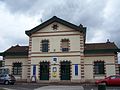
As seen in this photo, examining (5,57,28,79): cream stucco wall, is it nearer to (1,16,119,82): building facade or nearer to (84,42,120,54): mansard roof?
(1,16,119,82): building facade

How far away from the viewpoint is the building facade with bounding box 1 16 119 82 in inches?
1479

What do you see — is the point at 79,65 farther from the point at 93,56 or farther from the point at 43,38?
the point at 43,38

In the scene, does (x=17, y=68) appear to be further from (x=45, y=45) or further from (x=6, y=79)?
(x=45, y=45)

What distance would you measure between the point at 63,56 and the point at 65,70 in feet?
6.78

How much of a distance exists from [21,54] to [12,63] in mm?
2063

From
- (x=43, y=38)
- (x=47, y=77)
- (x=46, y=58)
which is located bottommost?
(x=47, y=77)

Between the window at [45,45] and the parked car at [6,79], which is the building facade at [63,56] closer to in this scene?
the window at [45,45]

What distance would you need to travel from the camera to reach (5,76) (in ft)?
118

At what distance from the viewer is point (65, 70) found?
3800 centimetres

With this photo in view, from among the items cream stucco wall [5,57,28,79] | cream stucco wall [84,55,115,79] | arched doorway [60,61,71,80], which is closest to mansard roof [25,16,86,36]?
cream stucco wall [5,57,28,79]

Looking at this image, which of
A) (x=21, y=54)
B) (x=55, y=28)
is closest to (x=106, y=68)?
(x=55, y=28)

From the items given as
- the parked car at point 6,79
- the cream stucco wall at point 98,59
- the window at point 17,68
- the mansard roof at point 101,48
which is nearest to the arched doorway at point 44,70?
the window at point 17,68

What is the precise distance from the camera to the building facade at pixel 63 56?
37.6 meters

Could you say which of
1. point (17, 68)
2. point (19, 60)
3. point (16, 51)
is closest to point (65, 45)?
point (19, 60)
